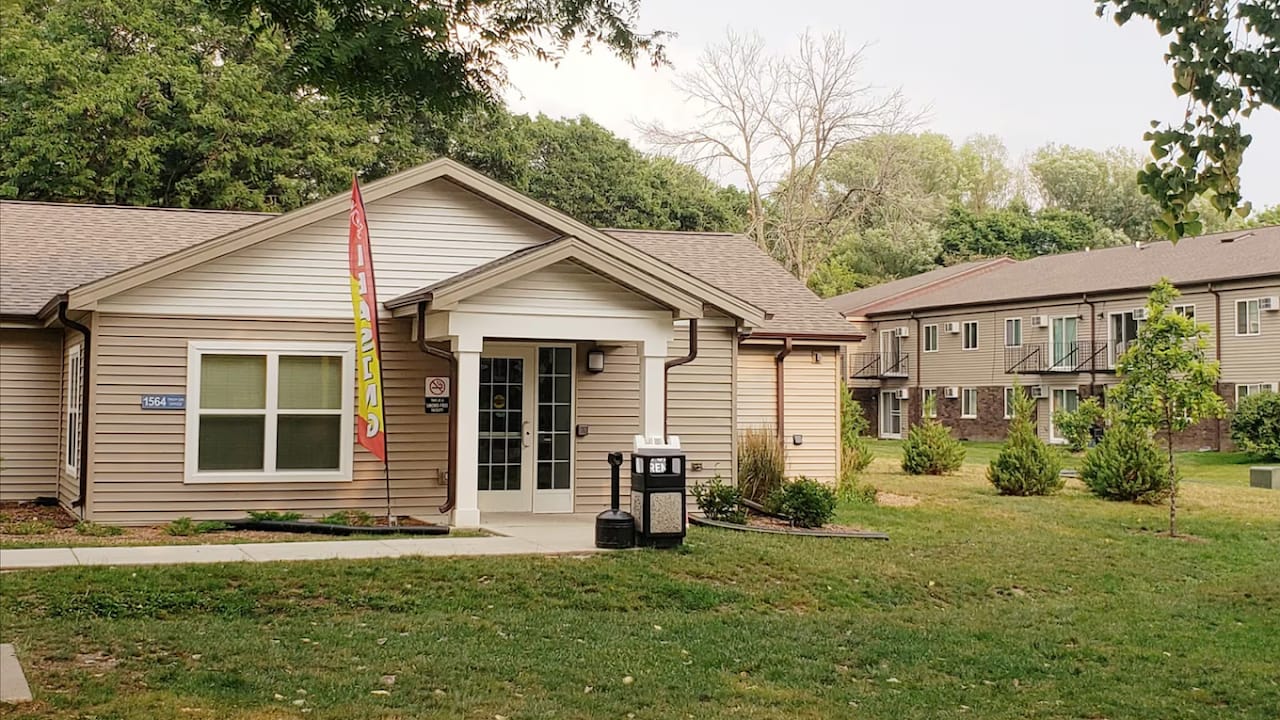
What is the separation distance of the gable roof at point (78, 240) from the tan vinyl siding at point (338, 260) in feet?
7.13

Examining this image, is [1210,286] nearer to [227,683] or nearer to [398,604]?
[398,604]

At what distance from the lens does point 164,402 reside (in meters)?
14.4

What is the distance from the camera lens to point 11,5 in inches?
156

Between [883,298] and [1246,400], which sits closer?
[1246,400]

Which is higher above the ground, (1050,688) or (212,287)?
(212,287)

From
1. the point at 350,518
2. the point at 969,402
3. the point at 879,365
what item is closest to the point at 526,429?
the point at 350,518

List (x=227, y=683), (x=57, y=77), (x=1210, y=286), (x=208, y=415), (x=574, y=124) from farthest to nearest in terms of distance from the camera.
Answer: (x=574, y=124), (x=1210, y=286), (x=57, y=77), (x=208, y=415), (x=227, y=683)

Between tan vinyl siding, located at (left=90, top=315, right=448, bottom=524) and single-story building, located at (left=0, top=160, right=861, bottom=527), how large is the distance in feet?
0.07

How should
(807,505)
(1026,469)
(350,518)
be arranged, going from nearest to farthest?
(350,518) → (807,505) → (1026,469)

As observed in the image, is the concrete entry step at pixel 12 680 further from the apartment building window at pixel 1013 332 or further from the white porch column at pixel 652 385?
the apartment building window at pixel 1013 332

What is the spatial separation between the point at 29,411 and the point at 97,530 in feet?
13.7

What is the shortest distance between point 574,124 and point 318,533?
34642mm

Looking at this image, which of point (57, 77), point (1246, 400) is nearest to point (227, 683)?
point (57, 77)

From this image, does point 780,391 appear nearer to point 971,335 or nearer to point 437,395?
point 437,395
